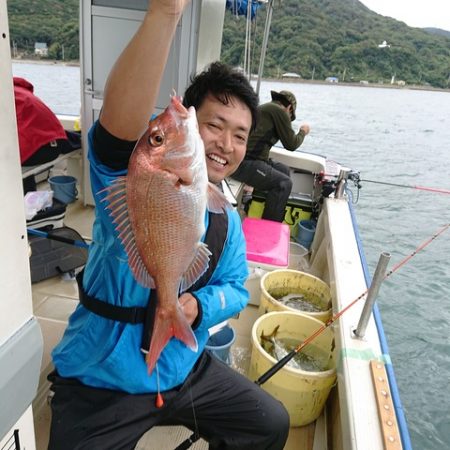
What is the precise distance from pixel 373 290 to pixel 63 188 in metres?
3.84

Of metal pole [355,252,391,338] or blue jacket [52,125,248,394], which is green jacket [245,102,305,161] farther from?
blue jacket [52,125,248,394]

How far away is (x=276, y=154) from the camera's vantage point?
19.8ft

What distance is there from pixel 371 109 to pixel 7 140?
39279 mm

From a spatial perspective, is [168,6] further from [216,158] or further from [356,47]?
[356,47]

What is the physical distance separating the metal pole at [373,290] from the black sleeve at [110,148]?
139 cm

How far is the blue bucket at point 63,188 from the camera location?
4652 mm

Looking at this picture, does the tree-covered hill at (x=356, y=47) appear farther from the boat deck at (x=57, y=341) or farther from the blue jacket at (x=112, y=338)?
the blue jacket at (x=112, y=338)

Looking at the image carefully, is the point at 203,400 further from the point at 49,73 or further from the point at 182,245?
the point at 49,73

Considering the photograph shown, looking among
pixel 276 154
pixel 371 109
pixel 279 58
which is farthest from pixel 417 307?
pixel 371 109

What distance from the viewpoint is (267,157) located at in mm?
5195

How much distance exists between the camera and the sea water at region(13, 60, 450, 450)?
3.95 metres

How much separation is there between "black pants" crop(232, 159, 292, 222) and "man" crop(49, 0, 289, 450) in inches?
121

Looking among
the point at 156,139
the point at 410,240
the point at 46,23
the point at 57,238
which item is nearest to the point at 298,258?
the point at 57,238

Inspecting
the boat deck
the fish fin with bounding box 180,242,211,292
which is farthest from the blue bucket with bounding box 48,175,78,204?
the fish fin with bounding box 180,242,211,292
